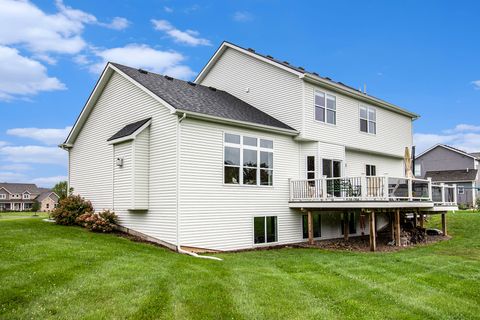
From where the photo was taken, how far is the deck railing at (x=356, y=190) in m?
14.5

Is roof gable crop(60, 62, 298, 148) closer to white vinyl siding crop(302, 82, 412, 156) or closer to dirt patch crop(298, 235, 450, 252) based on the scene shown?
white vinyl siding crop(302, 82, 412, 156)

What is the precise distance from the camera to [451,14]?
61.0 feet

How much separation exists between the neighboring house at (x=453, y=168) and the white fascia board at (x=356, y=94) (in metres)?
22.4

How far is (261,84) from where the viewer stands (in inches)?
728

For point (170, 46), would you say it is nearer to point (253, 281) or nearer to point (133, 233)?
point (133, 233)

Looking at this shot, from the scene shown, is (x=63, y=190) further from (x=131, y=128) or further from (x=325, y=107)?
(x=325, y=107)

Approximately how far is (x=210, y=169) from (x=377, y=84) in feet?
45.8

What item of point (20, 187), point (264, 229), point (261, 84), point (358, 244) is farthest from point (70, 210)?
point (20, 187)

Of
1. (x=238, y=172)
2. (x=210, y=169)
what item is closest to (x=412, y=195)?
(x=238, y=172)

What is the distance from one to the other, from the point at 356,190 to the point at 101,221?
9.53 metres

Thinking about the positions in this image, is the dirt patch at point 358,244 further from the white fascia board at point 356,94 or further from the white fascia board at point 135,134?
the white fascia board at point 135,134

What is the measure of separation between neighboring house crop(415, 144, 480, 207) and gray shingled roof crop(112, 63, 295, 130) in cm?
3174

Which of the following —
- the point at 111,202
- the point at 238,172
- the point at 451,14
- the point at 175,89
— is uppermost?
the point at 451,14

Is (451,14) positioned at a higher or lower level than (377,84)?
higher
